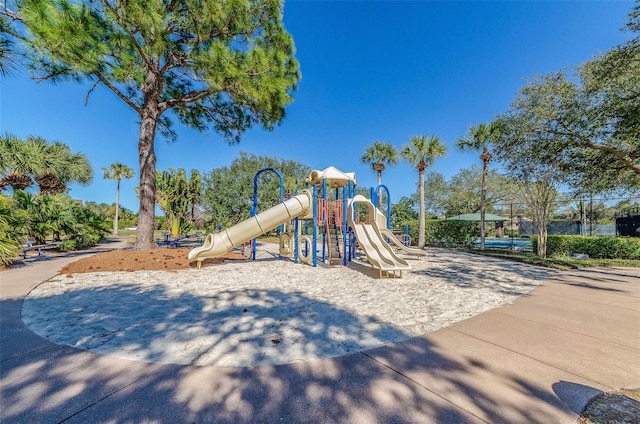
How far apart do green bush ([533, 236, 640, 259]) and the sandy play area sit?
6.50 m

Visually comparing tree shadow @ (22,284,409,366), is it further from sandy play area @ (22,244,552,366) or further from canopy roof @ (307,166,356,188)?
canopy roof @ (307,166,356,188)

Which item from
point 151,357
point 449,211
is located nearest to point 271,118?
point 151,357

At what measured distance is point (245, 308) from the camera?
4.27m

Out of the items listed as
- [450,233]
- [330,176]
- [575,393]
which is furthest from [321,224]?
[450,233]

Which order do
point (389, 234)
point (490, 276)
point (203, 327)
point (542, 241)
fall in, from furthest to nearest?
point (542, 241) < point (389, 234) < point (490, 276) < point (203, 327)

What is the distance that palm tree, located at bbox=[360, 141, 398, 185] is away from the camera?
66.5 feet

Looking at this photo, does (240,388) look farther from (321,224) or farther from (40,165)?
(40,165)

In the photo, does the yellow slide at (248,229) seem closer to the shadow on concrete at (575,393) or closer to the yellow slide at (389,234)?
the yellow slide at (389,234)

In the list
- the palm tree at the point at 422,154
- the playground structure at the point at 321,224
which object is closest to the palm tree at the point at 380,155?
the palm tree at the point at 422,154

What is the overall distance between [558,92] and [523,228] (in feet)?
72.5

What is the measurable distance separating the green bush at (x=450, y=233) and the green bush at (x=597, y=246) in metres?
4.41

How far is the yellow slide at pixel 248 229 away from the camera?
8070mm

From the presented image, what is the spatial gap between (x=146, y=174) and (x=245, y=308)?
26.5 ft

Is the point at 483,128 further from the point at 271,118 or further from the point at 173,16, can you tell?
the point at 173,16
